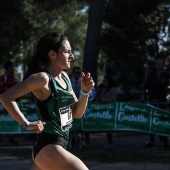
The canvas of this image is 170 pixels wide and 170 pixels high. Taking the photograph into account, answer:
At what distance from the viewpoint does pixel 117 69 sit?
80.4 feet

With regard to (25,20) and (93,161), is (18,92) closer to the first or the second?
(93,161)

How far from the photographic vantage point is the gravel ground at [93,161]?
Result: 8.63 m

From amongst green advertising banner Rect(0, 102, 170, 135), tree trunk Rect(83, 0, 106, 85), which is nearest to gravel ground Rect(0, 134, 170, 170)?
green advertising banner Rect(0, 102, 170, 135)

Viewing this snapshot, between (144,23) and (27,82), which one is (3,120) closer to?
(27,82)

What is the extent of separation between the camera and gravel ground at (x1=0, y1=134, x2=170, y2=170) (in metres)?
8.63

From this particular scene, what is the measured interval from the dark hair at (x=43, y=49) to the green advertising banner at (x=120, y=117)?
631 cm

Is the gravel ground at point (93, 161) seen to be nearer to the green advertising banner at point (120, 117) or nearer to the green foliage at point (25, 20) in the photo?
the green advertising banner at point (120, 117)

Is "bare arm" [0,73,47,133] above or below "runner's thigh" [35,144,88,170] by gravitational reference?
above

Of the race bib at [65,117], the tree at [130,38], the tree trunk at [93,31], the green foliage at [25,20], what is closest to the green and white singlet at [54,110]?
the race bib at [65,117]

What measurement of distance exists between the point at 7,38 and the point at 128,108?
61.4ft

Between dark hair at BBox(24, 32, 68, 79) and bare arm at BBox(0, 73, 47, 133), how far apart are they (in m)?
0.19

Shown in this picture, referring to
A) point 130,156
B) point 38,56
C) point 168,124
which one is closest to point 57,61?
point 38,56

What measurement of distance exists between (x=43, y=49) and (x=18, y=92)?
51 centimetres

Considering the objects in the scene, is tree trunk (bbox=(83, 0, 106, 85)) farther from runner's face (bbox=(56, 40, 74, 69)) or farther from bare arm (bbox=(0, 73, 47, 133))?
bare arm (bbox=(0, 73, 47, 133))
